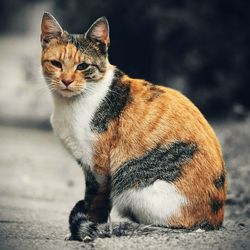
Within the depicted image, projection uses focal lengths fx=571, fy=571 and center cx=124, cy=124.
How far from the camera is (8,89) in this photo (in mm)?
A: 15789

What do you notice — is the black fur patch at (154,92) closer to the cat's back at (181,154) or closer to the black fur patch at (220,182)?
the cat's back at (181,154)

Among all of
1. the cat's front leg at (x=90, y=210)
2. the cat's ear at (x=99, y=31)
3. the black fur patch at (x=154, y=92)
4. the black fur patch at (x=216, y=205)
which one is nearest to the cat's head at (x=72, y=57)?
the cat's ear at (x=99, y=31)

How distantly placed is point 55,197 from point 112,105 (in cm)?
306

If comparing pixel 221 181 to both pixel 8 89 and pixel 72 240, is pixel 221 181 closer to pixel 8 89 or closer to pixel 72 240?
pixel 72 240

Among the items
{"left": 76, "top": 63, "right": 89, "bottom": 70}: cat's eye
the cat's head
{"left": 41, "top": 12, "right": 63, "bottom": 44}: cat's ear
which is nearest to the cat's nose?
the cat's head

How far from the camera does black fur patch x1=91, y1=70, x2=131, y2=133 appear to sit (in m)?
4.90

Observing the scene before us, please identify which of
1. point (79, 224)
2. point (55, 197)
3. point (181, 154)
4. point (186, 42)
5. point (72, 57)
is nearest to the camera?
point (79, 224)

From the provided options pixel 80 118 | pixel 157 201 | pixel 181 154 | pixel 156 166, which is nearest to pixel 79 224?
pixel 157 201

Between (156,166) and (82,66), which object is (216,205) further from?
(82,66)

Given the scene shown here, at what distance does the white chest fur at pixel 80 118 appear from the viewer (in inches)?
191

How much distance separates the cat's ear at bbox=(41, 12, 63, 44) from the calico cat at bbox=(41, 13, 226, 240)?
0.07ft

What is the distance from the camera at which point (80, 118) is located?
4.93 metres

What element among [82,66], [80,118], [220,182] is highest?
[82,66]

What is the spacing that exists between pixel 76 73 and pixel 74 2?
8.47 meters
